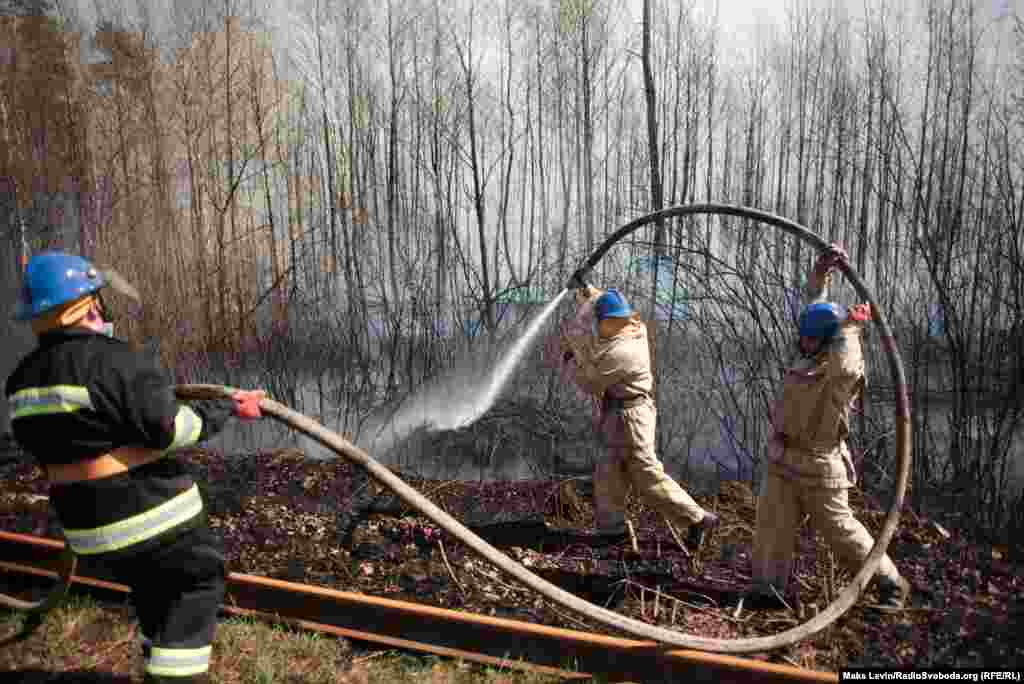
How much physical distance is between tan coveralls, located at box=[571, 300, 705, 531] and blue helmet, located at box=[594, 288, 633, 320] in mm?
156

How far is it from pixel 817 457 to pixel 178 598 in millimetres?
3717

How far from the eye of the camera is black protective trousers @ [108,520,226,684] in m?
2.60

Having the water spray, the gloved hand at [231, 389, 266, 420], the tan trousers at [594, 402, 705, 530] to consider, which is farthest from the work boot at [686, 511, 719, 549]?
the gloved hand at [231, 389, 266, 420]

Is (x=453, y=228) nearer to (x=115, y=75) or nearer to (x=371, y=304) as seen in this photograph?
(x=371, y=304)

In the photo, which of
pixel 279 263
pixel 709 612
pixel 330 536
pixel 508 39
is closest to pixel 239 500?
pixel 330 536

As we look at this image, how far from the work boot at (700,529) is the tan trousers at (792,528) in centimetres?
59

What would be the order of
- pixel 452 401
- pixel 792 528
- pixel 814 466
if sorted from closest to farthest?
pixel 814 466, pixel 792 528, pixel 452 401

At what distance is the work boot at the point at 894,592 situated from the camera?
3.67 m

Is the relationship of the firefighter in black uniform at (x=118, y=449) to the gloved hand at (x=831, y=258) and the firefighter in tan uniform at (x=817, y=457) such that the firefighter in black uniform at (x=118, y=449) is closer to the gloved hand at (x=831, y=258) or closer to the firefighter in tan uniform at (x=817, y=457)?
the firefighter in tan uniform at (x=817, y=457)

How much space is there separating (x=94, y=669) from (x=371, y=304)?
15.7 ft

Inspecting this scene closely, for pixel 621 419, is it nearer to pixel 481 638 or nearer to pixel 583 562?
pixel 583 562

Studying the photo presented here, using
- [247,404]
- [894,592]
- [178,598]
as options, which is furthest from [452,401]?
[894,592]

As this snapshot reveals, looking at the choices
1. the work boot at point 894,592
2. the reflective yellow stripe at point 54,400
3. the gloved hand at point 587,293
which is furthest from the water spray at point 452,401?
the reflective yellow stripe at point 54,400

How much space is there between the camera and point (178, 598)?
2.67 m
